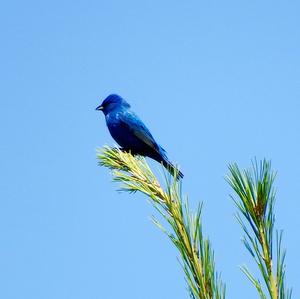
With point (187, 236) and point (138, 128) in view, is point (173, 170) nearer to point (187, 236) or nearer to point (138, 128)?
point (187, 236)

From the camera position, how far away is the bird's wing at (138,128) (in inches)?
282

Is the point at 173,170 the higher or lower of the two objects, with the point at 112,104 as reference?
lower

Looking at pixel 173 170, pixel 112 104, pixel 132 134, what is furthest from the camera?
pixel 112 104

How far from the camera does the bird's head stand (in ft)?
27.8

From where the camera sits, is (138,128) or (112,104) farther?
(112,104)

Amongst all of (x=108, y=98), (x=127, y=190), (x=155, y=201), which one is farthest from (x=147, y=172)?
(x=108, y=98)

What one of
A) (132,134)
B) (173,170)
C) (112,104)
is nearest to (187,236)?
(173,170)

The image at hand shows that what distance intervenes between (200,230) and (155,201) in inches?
15.4

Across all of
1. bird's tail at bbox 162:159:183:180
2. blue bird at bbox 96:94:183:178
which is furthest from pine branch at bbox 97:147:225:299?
blue bird at bbox 96:94:183:178

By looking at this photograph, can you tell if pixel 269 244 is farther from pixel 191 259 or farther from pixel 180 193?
pixel 180 193

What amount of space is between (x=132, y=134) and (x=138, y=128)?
0.46 feet

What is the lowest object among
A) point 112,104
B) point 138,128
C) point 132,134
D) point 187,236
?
point 187,236

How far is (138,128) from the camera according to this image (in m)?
7.41

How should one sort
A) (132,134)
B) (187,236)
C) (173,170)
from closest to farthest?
(187,236)
(173,170)
(132,134)
